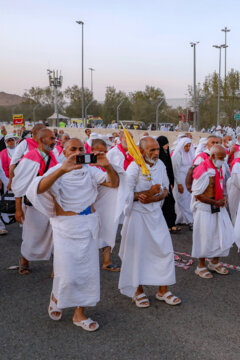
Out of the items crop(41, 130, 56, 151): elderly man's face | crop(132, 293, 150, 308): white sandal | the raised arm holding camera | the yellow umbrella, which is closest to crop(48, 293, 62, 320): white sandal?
the raised arm holding camera

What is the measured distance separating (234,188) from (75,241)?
12.9 ft

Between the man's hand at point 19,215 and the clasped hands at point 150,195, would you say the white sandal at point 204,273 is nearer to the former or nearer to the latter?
the clasped hands at point 150,195

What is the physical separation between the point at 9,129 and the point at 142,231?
42128mm

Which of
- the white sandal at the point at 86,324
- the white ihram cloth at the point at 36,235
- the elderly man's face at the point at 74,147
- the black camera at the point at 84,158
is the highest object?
the elderly man's face at the point at 74,147

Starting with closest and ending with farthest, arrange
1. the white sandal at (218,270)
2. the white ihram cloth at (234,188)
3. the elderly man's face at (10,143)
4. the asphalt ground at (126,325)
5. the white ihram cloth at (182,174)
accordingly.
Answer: the asphalt ground at (126,325), the white sandal at (218,270), the white ihram cloth at (234,188), the white ihram cloth at (182,174), the elderly man's face at (10,143)

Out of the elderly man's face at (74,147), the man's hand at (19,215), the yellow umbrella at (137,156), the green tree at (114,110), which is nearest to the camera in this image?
the elderly man's face at (74,147)

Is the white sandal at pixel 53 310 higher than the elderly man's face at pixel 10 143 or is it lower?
lower

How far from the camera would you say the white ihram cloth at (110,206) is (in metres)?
4.45

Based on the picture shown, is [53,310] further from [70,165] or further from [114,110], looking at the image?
[114,110]

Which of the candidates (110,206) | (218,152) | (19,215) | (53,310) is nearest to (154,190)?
(110,206)

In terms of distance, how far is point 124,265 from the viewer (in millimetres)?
4926

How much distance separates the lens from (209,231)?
590 cm

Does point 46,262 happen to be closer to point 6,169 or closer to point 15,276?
point 15,276

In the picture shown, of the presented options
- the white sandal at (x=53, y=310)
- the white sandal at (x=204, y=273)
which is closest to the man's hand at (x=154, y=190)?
the white sandal at (x=53, y=310)
